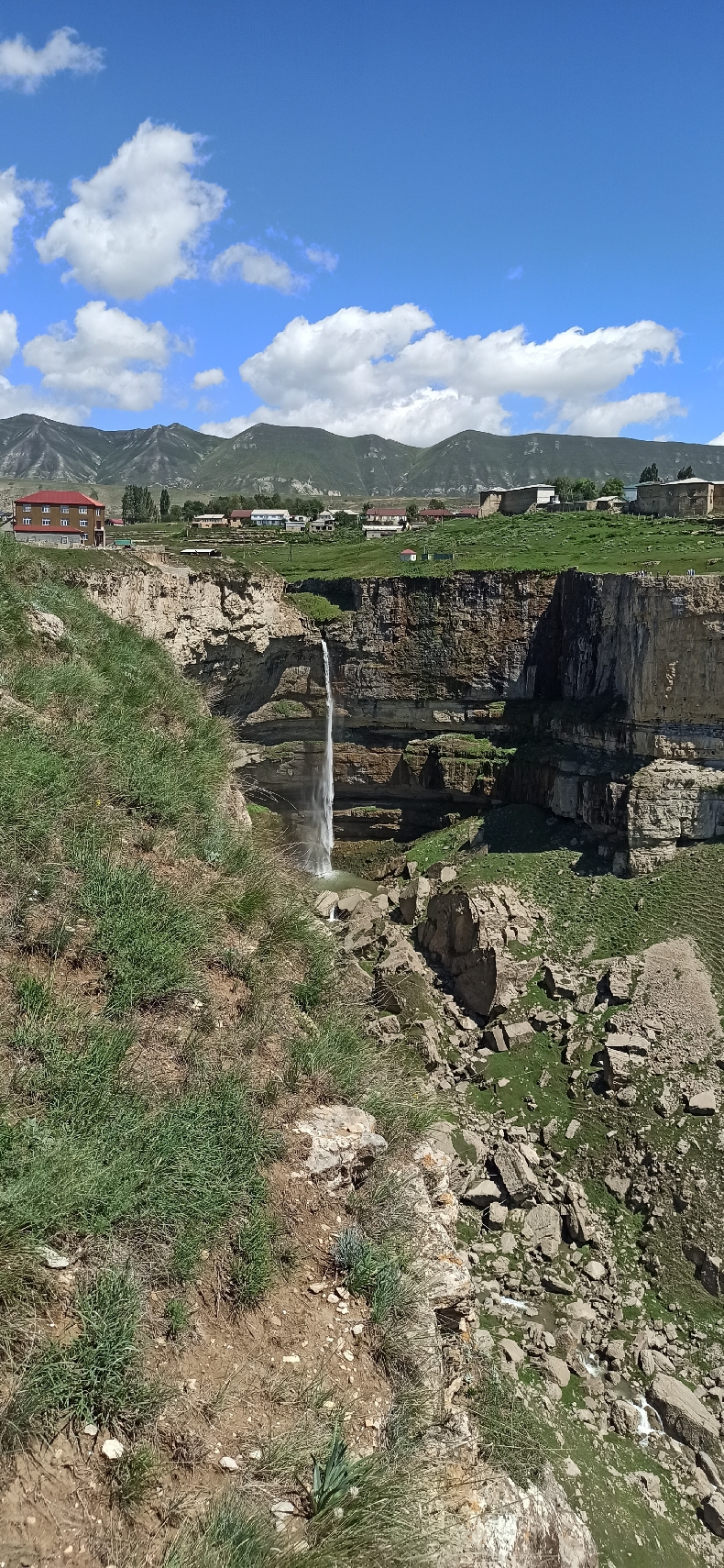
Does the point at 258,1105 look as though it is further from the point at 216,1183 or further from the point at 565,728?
the point at 565,728

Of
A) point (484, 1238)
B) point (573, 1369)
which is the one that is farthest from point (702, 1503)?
point (484, 1238)

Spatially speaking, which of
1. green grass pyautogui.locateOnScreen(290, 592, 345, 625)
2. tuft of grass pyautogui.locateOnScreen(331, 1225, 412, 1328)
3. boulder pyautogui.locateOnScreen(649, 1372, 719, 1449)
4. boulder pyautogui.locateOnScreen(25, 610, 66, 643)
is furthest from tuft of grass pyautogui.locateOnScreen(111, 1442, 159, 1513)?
green grass pyautogui.locateOnScreen(290, 592, 345, 625)

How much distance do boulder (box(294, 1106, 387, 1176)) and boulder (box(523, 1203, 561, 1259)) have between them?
30.7 feet

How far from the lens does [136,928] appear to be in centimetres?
555

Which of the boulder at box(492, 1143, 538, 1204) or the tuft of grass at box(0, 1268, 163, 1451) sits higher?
the tuft of grass at box(0, 1268, 163, 1451)

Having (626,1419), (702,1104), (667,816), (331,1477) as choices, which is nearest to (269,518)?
(667,816)

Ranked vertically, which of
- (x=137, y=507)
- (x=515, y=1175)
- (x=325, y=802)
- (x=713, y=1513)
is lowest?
(x=713, y=1513)

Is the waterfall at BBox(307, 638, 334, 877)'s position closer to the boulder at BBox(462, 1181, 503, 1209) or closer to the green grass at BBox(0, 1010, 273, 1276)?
the boulder at BBox(462, 1181, 503, 1209)

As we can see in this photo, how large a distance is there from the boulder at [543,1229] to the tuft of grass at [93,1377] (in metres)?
11.1

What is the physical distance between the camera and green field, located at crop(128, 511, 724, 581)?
2967 cm

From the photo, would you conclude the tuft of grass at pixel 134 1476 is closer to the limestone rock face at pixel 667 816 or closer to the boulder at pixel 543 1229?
the boulder at pixel 543 1229

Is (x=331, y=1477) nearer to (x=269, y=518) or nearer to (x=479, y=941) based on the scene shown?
(x=479, y=941)

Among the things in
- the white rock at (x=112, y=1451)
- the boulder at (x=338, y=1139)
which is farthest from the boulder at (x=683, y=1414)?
the white rock at (x=112, y=1451)

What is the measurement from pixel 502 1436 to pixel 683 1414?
7.99 meters
